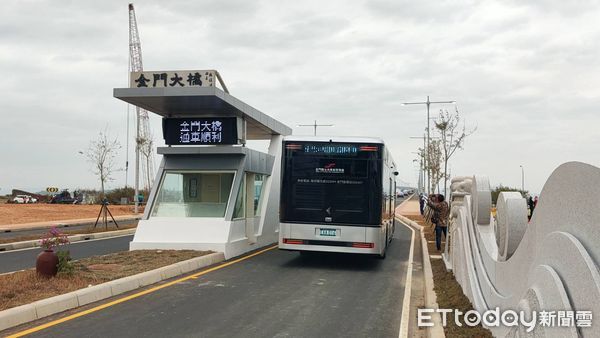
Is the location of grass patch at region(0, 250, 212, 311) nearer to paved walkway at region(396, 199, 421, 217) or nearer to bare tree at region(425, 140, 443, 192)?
bare tree at region(425, 140, 443, 192)

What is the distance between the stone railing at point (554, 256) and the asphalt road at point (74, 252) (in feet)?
37.3

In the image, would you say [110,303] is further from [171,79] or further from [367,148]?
[171,79]

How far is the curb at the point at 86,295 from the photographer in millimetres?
6785

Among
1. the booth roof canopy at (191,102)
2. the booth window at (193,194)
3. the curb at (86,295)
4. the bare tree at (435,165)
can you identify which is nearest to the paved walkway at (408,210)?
the bare tree at (435,165)

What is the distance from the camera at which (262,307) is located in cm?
809

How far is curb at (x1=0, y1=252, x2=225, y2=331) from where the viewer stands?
6785 millimetres

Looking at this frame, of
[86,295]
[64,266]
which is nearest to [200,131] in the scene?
[64,266]

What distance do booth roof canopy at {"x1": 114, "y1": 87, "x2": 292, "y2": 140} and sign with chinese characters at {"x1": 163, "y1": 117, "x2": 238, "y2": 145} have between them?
0.26m

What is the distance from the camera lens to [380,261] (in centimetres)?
1422

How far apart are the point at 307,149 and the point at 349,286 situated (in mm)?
3866

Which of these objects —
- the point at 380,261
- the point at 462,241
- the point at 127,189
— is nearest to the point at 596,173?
the point at 462,241

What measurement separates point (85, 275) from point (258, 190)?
28.6 ft

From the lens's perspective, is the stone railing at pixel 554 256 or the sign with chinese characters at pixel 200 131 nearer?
the stone railing at pixel 554 256

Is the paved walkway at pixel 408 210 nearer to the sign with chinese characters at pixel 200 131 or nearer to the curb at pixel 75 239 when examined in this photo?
the curb at pixel 75 239
